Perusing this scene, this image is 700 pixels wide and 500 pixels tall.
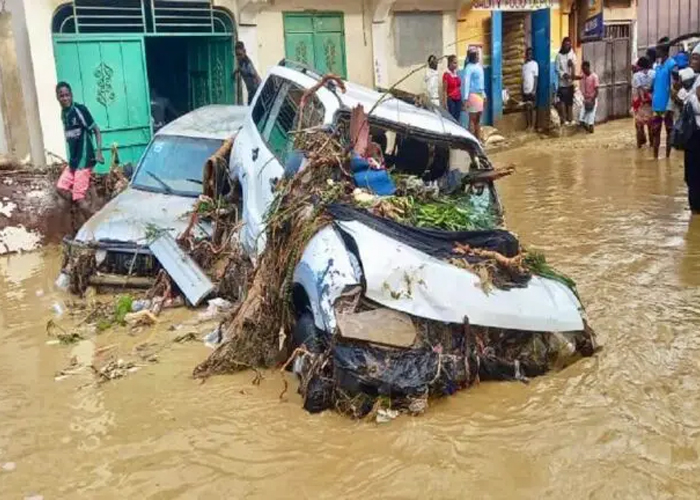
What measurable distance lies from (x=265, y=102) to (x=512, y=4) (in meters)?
12.1

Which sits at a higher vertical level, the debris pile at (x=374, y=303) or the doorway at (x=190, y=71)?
the doorway at (x=190, y=71)

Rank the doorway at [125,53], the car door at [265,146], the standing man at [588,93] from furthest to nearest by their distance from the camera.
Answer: the standing man at [588,93] → the doorway at [125,53] → the car door at [265,146]

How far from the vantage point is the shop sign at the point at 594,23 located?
63.6ft

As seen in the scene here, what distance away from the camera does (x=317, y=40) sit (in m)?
14.4

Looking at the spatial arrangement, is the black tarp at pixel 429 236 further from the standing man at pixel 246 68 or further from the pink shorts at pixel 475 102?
the pink shorts at pixel 475 102

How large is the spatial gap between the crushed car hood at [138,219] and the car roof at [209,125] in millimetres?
856

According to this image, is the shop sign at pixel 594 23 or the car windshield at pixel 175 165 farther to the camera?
the shop sign at pixel 594 23

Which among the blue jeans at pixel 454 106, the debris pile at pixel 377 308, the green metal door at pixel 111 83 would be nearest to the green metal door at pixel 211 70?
the green metal door at pixel 111 83

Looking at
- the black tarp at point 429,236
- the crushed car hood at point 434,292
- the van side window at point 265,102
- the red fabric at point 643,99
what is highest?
the van side window at point 265,102

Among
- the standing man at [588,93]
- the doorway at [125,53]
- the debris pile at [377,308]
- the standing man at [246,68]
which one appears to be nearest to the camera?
the debris pile at [377,308]

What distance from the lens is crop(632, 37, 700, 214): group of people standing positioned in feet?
30.5

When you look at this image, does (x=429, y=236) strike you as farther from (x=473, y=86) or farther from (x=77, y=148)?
(x=473, y=86)

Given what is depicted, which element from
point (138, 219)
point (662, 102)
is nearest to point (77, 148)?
point (138, 219)

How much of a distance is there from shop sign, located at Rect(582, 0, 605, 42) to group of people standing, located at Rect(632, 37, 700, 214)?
14.2ft
